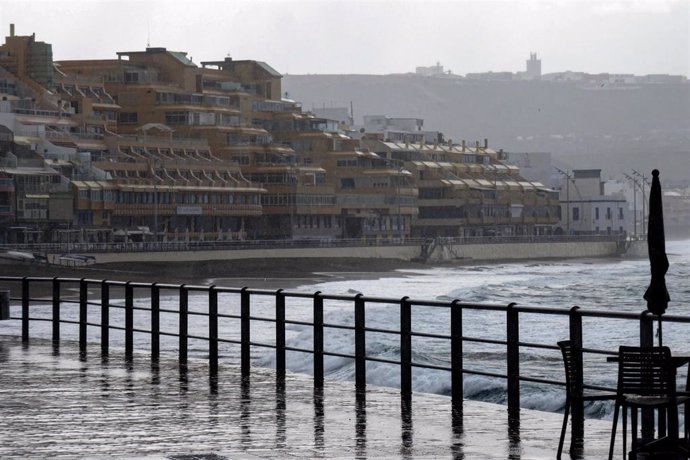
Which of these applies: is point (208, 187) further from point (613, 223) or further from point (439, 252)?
point (613, 223)

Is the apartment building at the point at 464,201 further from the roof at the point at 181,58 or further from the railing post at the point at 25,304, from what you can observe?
the railing post at the point at 25,304

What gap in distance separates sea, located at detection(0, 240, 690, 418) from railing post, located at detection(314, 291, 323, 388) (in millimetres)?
1523

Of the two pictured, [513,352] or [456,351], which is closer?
[513,352]

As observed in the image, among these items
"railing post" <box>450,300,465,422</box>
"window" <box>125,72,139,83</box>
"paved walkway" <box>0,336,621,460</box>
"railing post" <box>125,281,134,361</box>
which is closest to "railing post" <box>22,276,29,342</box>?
"railing post" <box>125,281,134,361</box>

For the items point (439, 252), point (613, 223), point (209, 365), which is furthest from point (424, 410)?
point (613, 223)

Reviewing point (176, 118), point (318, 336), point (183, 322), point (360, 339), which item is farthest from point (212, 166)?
point (360, 339)

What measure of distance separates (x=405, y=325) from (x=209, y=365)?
4.87 meters

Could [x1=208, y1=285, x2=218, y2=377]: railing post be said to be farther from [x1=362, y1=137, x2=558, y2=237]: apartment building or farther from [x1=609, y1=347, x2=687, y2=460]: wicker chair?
[x1=362, y1=137, x2=558, y2=237]: apartment building

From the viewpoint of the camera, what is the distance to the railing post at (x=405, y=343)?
16.3 metres

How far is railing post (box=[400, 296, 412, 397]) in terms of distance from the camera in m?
16.3

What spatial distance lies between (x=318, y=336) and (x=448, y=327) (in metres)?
39.1

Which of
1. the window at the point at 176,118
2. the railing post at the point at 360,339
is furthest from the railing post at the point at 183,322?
the window at the point at 176,118

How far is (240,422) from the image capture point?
1459 centimetres

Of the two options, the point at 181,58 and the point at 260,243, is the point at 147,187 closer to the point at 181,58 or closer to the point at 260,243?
the point at 260,243
